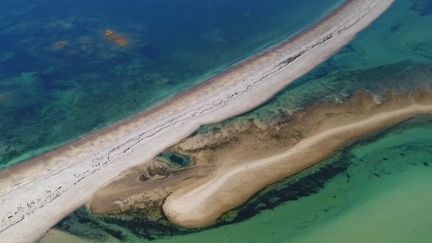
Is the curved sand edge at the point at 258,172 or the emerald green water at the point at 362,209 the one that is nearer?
the emerald green water at the point at 362,209

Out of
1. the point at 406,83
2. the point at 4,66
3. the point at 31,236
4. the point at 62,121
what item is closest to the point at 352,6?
the point at 406,83

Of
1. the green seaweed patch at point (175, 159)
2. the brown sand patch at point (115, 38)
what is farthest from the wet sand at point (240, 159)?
the brown sand patch at point (115, 38)

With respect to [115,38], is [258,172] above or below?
below

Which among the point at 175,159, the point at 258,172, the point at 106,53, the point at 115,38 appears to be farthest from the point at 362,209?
the point at 115,38

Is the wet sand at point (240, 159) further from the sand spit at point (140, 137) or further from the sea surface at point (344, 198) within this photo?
the sand spit at point (140, 137)

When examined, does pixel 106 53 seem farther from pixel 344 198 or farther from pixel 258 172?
pixel 344 198

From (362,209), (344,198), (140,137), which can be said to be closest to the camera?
(362,209)
